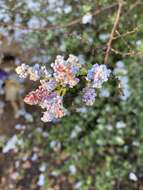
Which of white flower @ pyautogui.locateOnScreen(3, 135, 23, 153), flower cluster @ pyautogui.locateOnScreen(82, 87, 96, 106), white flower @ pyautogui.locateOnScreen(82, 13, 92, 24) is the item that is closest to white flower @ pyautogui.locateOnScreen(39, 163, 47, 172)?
white flower @ pyautogui.locateOnScreen(3, 135, 23, 153)

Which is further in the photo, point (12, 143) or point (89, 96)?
point (12, 143)

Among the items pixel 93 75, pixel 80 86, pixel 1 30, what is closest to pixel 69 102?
pixel 80 86

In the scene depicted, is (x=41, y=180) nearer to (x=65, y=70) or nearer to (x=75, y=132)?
(x=75, y=132)

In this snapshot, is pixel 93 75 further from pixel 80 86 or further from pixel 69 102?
pixel 69 102

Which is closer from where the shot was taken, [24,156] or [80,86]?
[80,86]

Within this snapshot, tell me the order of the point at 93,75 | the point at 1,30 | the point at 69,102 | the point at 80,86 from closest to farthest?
the point at 93,75, the point at 80,86, the point at 69,102, the point at 1,30

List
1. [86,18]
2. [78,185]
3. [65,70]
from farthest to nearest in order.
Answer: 1. [78,185]
2. [86,18]
3. [65,70]

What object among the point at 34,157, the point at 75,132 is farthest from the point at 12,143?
the point at 75,132

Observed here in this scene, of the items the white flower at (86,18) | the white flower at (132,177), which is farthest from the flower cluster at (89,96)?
the white flower at (132,177)

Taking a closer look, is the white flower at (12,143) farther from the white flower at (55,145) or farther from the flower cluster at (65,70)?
the flower cluster at (65,70)
